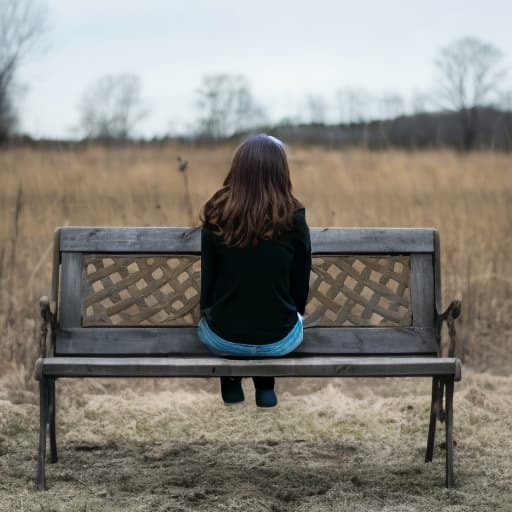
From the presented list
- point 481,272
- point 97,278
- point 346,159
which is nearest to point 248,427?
point 97,278

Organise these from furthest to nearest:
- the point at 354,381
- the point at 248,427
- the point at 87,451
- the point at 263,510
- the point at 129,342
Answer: the point at 354,381 → the point at 248,427 → the point at 87,451 → the point at 129,342 → the point at 263,510

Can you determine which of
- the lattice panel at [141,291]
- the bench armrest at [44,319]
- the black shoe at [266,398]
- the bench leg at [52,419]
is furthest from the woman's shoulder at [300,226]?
the bench leg at [52,419]

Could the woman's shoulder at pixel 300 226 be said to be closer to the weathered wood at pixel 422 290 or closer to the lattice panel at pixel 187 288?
the lattice panel at pixel 187 288

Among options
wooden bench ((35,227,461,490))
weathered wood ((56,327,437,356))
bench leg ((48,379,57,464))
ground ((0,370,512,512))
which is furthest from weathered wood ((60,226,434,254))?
ground ((0,370,512,512))

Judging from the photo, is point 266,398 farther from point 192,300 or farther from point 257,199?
point 257,199

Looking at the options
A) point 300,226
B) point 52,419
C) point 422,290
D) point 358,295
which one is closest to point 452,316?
point 422,290

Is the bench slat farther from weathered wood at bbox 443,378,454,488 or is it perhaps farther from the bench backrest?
the bench backrest

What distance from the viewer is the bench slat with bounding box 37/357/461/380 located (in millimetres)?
3172

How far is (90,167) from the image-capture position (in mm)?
9148

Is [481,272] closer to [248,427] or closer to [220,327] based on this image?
[248,427]

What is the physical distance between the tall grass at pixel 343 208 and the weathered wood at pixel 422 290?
190 centimetres

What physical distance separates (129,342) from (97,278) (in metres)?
0.30

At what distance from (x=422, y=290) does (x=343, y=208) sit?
3602mm

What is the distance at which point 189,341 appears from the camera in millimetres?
3764
